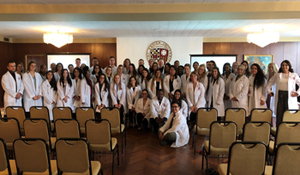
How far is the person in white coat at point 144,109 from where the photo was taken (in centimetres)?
571

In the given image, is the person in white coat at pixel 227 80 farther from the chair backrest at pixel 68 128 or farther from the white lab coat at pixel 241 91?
the chair backrest at pixel 68 128

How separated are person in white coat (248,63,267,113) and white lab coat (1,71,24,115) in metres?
6.04

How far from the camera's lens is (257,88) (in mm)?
5426

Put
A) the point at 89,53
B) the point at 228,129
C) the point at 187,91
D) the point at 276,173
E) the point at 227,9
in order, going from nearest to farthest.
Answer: the point at 276,173 → the point at 228,129 → the point at 227,9 → the point at 187,91 → the point at 89,53

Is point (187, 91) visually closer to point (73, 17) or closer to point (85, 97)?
point (85, 97)

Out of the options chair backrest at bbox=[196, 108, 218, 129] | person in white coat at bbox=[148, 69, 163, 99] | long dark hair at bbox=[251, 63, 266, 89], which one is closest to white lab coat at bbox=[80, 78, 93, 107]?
person in white coat at bbox=[148, 69, 163, 99]

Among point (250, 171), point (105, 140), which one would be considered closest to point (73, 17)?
point (105, 140)

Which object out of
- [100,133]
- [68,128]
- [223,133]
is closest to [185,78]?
[223,133]

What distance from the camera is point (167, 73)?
258 inches

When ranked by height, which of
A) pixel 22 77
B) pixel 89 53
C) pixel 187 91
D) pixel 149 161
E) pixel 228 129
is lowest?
pixel 149 161

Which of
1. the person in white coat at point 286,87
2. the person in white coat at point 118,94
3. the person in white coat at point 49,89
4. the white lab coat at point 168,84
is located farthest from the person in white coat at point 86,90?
the person in white coat at point 286,87

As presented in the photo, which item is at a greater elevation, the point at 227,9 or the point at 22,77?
the point at 227,9

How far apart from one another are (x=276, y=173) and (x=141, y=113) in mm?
3879

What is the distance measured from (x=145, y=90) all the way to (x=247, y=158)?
3710mm
